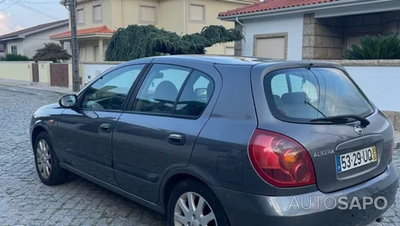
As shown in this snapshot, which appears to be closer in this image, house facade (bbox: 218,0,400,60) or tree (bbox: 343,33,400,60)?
tree (bbox: 343,33,400,60)

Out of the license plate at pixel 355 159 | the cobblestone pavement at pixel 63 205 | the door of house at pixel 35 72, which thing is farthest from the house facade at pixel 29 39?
the license plate at pixel 355 159

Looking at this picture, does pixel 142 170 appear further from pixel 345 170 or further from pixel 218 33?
pixel 218 33

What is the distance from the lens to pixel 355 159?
288cm

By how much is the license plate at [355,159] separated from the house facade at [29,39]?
125 ft

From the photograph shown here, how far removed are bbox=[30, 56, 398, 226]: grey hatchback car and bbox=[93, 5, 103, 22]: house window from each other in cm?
2451

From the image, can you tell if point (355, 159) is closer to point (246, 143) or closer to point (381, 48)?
point (246, 143)

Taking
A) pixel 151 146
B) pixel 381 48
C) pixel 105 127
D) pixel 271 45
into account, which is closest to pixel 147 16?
pixel 271 45

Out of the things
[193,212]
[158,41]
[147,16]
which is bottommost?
[193,212]

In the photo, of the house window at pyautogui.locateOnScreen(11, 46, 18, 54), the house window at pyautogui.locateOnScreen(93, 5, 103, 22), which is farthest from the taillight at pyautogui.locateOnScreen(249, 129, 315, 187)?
the house window at pyautogui.locateOnScreen(11, 46, 18, 54)

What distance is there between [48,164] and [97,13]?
24105mm

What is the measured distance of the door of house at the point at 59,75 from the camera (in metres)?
23.4

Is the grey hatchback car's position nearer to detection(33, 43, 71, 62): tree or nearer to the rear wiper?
the rear wiper

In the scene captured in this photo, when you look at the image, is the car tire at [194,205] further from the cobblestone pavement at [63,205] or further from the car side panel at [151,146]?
the cobblestone pavement at [63,205]

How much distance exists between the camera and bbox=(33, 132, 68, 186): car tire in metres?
4.84
